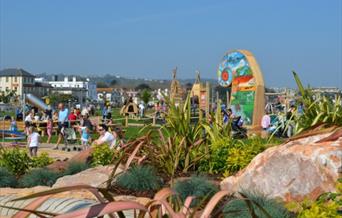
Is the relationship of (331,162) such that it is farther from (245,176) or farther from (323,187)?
(245,176)

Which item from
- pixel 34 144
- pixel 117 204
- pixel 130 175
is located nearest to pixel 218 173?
pixel 130 175

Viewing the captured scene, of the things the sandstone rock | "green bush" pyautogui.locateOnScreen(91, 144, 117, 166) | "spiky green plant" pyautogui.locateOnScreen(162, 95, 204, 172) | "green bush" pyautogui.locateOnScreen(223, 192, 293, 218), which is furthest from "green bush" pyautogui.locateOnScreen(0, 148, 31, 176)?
"green bush" pyautogui.locateOnScreen(223, 192, 293, 218)

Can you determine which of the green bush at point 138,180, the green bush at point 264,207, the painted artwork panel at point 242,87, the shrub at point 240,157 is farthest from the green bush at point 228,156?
the painted artwork panel at point 242,87

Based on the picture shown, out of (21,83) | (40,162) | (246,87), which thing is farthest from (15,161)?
(21,83)

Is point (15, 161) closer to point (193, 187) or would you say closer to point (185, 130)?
point (185, 130)

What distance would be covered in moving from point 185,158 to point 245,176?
5.96 feet

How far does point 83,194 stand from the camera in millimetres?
6117

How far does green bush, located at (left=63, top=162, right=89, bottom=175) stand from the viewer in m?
8.41

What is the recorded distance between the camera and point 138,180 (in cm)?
670

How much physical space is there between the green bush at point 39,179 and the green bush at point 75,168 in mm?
351

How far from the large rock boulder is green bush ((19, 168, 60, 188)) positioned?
121 inches

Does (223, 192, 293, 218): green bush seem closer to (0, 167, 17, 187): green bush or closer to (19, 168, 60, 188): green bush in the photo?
(19, 168, 60, 188): green bush

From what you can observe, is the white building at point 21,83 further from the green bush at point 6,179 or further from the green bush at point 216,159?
the green bush at point 216,159

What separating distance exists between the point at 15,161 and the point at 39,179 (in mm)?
1559
